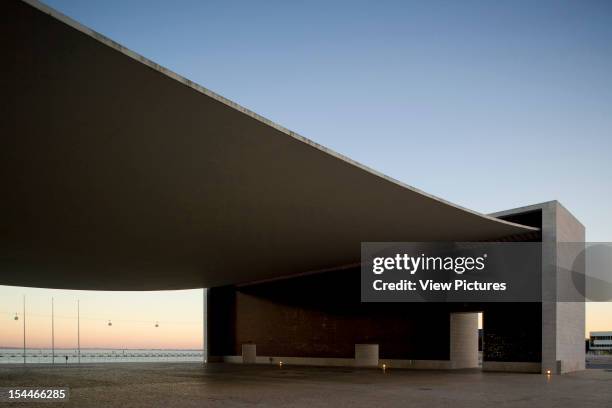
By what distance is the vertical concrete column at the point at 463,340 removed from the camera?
26406 mm

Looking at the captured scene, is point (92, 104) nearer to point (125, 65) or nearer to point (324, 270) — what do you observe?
point (125, 65)

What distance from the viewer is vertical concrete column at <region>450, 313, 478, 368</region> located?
26.4 meters

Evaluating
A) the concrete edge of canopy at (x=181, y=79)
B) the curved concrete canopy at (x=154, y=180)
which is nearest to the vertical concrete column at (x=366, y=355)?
the curved concrete canopy at (x=154, y=180)

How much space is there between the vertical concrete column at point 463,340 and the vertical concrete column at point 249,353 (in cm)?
1397

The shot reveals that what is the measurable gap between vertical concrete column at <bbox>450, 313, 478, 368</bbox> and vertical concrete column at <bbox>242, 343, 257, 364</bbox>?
45.8 feet

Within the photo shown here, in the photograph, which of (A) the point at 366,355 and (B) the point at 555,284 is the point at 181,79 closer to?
(B) the point at 555,284

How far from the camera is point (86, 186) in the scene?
14.1 m

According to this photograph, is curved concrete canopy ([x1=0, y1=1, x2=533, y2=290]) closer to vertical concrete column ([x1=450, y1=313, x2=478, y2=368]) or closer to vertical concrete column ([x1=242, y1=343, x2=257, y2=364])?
vertical concrete column ([x1=450, y1=313, x2=478, y2=368])

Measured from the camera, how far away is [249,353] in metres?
36.8

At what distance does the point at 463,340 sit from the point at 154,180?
18.3m

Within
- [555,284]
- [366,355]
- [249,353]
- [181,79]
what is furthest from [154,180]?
[249,353]

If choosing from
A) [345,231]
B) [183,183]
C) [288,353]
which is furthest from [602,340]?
[183,183]

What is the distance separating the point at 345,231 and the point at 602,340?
116688 millimetres

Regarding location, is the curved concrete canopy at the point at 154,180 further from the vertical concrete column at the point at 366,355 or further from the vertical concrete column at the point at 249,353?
the vertical concrete column at the point at 249,353
